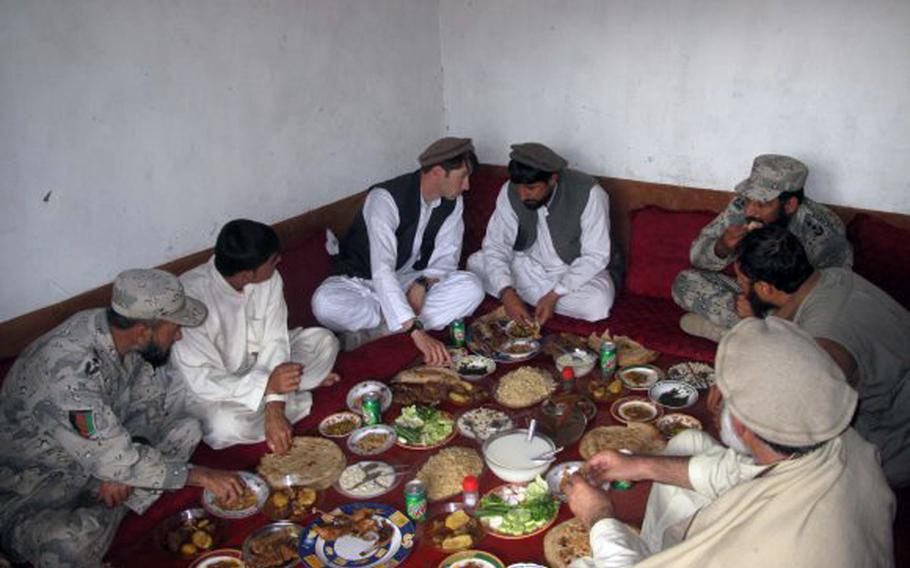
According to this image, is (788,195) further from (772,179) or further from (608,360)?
(608,360)

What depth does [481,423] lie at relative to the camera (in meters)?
3.48

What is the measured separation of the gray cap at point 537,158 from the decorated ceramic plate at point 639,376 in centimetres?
137

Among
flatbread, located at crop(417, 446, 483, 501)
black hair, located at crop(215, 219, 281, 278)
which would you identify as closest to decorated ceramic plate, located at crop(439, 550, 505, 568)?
flatbread, located at crop(417, 446, 483, 501)

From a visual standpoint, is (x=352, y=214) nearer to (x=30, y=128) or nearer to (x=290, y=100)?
(x=290, y=100)

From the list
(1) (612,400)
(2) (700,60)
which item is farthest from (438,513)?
(2) (700,60)

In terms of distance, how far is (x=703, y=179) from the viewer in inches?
190

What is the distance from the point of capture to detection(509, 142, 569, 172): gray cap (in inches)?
173

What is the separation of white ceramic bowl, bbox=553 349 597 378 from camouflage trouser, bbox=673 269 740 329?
0.73m

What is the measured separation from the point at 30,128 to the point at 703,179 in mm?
4024

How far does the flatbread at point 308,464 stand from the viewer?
10.3 ft

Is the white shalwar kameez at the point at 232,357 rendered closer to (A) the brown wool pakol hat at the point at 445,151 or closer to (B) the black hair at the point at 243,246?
(B) the black hair at the point at 243,246

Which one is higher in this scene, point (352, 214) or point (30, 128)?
point (30, 128)

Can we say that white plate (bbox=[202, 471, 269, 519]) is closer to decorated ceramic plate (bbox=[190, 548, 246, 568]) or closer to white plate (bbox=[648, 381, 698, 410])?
decorated ceramic plate (bbox=[190, 548, 246, 568])

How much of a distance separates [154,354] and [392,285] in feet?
5.36
